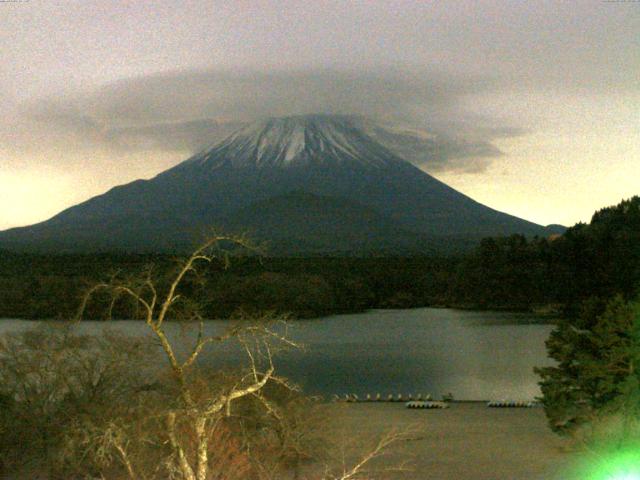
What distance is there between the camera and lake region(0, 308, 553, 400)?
21.8m

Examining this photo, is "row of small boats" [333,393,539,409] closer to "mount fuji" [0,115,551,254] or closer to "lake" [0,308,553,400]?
"lake" [0,308,553,400]

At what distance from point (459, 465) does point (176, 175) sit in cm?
8867

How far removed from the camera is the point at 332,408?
12.0 meters

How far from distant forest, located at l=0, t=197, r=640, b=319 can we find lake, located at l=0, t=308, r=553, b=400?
299 centimetres

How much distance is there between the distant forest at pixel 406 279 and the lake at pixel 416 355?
299 centimetres

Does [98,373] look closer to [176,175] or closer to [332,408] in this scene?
[332,408]

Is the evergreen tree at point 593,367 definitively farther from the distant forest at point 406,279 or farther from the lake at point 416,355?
the distant forest at point 406,279

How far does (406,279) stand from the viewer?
5422cm

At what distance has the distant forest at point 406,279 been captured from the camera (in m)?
44.2

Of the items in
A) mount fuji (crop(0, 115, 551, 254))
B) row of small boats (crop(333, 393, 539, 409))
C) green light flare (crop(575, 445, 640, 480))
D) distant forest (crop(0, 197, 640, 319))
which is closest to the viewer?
green light flare (crop(575, 445, 640, 480))

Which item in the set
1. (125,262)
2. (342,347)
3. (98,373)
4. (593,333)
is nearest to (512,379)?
(342,347)

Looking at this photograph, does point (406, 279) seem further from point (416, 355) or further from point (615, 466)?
point (615, 466)

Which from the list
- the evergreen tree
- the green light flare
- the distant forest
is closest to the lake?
the distant forest

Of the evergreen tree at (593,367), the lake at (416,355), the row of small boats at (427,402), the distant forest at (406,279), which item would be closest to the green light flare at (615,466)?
the evergreen tree at (593,367)
